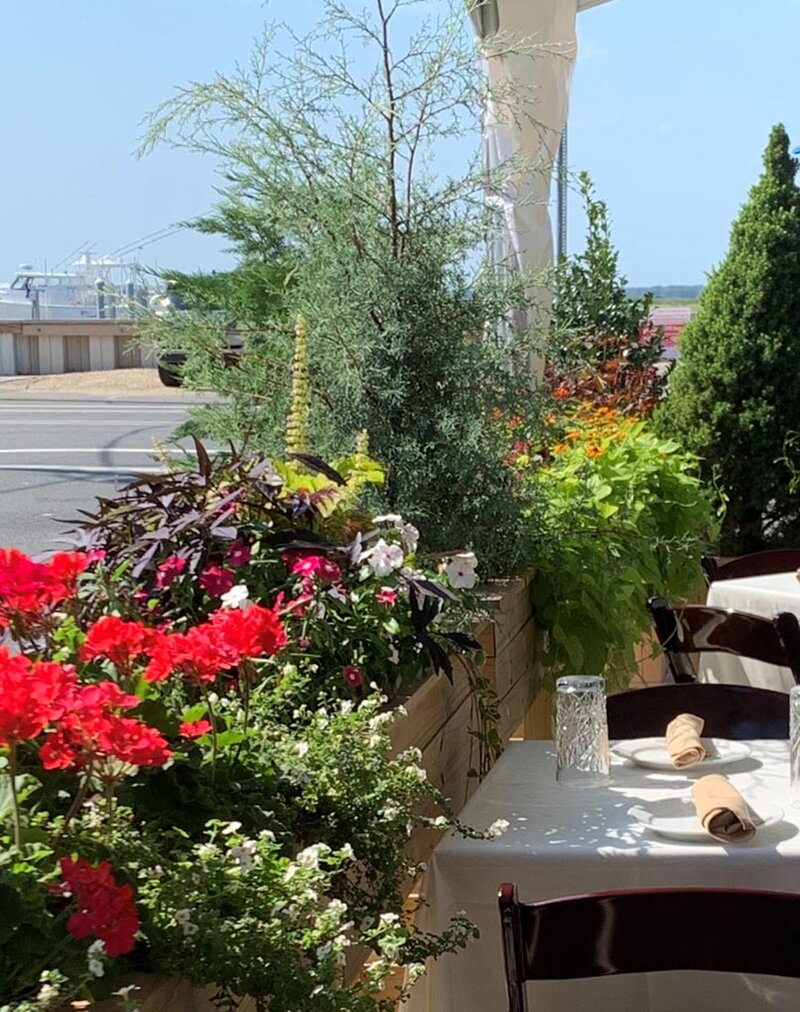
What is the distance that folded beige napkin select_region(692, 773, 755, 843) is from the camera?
62.7 inches

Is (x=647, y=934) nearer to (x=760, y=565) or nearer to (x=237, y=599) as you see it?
(x=237, y=599)

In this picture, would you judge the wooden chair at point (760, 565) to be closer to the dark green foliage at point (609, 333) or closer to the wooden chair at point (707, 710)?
the dark green foliage at point (609, 333)

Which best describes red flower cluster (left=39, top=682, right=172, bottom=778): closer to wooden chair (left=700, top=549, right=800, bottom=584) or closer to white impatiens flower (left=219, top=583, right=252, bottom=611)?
white impatiens flower (left=219, top=583, right=252, bottom=611)

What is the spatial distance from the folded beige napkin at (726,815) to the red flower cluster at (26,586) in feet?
2.82

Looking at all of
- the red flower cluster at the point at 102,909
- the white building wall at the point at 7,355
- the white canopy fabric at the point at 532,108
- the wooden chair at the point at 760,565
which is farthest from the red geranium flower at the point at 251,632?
the white building wall at the point at 7,355

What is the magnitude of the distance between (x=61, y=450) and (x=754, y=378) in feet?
16.4

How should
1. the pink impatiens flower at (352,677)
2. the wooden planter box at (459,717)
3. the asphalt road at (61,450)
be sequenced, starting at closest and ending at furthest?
the wooden planter box at (459,717) → the pink impatiens flower at (352,677) → the asphalt road at (61,450)

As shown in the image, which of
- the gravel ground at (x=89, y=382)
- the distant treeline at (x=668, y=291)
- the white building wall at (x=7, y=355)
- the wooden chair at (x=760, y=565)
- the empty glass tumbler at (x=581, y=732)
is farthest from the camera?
the gravel ground at (x=89, y=382)

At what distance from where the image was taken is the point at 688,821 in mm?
1669

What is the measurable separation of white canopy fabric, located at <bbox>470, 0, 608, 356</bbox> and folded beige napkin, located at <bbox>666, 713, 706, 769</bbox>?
147cm

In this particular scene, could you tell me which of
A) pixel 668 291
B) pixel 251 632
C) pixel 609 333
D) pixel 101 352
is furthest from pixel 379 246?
pixel 101 352

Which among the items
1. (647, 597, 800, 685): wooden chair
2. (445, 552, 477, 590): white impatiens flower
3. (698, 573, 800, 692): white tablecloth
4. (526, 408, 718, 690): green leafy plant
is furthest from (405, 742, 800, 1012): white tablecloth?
(698, 573, 800, 692): white tablecloth

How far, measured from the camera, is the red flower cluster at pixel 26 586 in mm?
1184

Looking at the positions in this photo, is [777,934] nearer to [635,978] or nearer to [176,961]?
[635,978]
